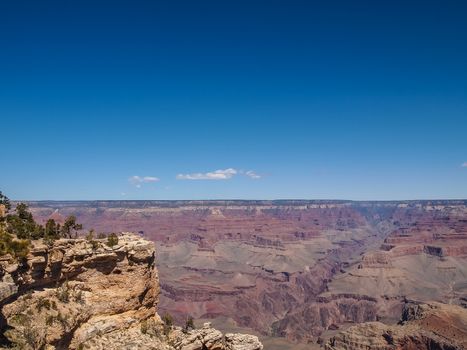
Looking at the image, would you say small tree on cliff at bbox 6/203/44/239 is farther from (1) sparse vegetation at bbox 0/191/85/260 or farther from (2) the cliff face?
(2) the cliff face

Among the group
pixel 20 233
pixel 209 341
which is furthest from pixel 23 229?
pixel 209 341

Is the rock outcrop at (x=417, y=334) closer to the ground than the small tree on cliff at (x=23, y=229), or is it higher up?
closer to the ground

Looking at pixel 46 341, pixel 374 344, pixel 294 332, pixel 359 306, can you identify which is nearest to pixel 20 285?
pixel 46 341

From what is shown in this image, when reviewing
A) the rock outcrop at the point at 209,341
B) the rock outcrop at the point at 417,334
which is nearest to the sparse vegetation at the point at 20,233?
the rock outcrop at the point at 209,341

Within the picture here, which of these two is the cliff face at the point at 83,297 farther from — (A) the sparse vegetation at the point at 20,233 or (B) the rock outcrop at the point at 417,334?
(B) the rock outcrop at the point at 417,334

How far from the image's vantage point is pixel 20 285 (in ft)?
63.9

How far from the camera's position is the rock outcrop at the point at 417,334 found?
3329 inches

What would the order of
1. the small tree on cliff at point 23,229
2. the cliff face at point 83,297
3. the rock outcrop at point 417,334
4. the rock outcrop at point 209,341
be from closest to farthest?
the cliff face at point 83,297 < the small tree on cliff at point 23,229 < the rock outcrop at point 209,341 < the rock outcrop at point 417,334

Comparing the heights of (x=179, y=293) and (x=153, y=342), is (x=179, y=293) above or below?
below

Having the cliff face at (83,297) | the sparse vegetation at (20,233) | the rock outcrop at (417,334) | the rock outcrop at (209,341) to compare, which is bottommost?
the rock outcrop at (417,334)

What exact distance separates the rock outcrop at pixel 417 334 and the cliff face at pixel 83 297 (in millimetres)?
71390

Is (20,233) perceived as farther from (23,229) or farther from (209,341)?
(209,341)

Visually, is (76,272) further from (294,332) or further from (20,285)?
(294,332)

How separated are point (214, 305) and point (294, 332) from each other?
3473cm
